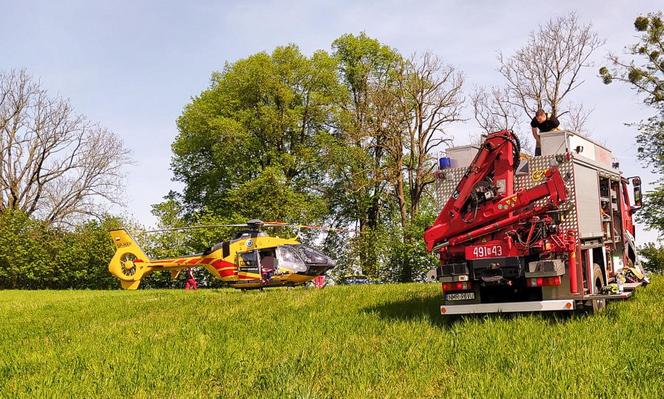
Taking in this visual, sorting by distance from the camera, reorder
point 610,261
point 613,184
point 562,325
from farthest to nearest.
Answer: point 613,184 → point 610,261 → point 562,325

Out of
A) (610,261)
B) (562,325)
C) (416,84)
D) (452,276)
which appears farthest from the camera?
(416,84)

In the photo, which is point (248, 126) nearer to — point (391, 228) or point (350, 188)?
point (350, 188)

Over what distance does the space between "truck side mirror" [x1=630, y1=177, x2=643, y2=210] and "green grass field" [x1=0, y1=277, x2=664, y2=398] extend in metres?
1.89

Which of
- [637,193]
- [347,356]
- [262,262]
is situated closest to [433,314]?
[347,356]

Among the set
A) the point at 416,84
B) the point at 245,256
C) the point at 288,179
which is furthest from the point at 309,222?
the point at 245,256

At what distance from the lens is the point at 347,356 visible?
6668 millimetres

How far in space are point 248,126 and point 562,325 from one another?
111ft

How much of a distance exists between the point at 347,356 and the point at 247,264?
14.5 metres

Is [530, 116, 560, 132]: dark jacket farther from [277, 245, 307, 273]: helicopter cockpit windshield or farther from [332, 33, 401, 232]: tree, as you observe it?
[332, 33, 401, 232]: tree

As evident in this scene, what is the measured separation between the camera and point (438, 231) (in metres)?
9.50

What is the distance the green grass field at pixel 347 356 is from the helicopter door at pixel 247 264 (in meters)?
9.24

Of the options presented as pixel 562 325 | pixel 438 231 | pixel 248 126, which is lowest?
pixel 562 325

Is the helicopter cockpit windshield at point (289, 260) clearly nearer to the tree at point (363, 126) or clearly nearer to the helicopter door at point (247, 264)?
the helicopter door at point (247, 264)

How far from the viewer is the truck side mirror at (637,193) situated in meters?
12.2
